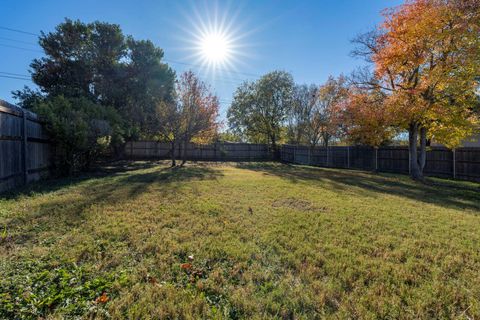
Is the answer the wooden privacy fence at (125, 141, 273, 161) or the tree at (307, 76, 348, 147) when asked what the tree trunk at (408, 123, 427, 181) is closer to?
the tree at (307, 76, 348, 147)

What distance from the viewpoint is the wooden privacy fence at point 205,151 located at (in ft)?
63.5

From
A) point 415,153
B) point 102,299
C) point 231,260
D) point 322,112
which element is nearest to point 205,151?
point 322,112

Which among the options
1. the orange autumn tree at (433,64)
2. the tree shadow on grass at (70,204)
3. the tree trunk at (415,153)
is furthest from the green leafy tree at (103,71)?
the tree trunk at (415,153)

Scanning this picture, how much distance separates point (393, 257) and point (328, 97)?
54.5 feet

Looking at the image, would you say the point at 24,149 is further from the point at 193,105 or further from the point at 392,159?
the point at 392,159

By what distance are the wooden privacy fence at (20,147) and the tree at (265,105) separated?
1730 centimetres

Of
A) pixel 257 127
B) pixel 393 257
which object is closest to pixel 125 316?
pixel 393 257

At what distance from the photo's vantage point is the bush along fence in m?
10.1

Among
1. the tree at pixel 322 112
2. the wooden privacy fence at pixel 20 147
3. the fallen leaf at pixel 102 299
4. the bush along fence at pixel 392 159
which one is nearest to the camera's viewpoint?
the fallen leaf at pixel 102 299

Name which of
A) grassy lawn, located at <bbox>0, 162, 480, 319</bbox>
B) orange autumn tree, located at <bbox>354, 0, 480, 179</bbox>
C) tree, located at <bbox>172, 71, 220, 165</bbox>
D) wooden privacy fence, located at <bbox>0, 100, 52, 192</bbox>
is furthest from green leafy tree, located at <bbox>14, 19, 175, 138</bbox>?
orange autumn tree, located at <bbox>354, 0, 480, 179</bbox>

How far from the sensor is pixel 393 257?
8.67 ft

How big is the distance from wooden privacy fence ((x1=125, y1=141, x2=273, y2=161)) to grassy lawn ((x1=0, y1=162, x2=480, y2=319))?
15.2m

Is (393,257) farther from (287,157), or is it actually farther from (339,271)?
(287,157)

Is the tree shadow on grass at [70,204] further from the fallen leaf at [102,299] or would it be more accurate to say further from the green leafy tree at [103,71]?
the green leafy tree at [103,71]
